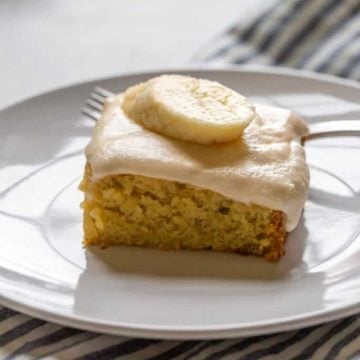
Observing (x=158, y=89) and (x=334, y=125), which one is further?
(x=334, y=125)

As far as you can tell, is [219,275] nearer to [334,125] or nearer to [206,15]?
[334,125]

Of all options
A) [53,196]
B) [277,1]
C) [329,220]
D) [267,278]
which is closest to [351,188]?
[329,220]

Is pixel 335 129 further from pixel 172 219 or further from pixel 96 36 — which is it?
pixel 96 36

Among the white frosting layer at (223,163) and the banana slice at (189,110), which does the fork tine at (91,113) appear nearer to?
the banana slice at (189,110)

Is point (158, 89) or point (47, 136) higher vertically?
point (158, 89)

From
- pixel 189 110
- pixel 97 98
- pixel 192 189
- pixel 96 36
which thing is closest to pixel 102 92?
pixel 97 98

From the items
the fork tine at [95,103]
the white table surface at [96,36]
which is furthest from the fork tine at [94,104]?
the white table surface at [96,36]

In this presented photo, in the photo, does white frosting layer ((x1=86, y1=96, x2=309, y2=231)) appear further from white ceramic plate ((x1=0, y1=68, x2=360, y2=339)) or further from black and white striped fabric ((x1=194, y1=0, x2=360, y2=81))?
black and white striped fabric ((x1=194, y1=0, x2=360, y2=81))
